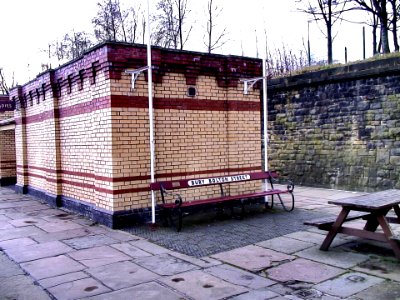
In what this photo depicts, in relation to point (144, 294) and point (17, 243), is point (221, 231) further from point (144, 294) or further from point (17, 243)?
point (17, 243)

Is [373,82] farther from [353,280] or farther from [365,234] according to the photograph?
[353,280]

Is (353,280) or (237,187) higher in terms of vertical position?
(237,187)

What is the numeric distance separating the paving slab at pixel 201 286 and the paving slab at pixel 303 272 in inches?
24.2

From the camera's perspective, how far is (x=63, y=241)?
666 cm

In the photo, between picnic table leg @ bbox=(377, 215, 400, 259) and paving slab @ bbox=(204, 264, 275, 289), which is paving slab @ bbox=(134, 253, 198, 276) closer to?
paving slab @ bbox=(204, 264, 275, 289)

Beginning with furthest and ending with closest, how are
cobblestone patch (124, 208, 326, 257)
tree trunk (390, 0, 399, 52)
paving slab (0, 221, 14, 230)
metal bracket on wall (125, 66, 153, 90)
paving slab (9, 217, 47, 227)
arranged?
tree trunk (390, 0, 399, 52), paving slab (9, 217, 47, 227), paving slab (0, 221, 14, 230), metal bracket on wall (125, 66, 153, 90), cobblestone patch (124, 208, 326, 257)

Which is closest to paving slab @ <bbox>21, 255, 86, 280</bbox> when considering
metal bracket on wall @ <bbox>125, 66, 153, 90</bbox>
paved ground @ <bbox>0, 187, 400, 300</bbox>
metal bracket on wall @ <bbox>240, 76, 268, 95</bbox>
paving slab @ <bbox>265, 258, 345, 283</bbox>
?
paved ground @ <bbox>0, 187, 400, 300</bbox>

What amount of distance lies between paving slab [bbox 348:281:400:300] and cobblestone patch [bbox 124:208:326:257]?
2175 mm

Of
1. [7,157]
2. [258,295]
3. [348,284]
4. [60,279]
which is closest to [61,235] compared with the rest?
[60,279]

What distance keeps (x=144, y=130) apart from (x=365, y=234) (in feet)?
14.3

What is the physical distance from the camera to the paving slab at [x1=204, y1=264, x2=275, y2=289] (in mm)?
4582

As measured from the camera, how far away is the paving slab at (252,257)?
5.23m

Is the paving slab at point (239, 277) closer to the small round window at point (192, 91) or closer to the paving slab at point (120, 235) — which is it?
the paving slab at point (120, 235)

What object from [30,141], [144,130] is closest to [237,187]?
[144,130]
